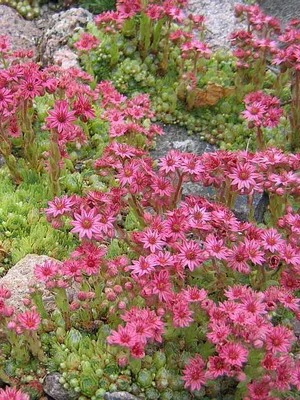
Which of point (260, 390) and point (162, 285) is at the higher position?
point (162, 285)

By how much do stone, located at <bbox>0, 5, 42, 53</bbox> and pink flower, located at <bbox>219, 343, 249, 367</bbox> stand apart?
14.7ft

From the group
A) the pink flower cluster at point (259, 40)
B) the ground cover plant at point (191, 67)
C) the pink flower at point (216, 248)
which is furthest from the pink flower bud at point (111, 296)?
the pink flower cluster at point (259, 40)

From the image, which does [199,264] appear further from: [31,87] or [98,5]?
[98,5]

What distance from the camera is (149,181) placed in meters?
3.91

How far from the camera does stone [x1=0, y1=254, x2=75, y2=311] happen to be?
12.8 ft

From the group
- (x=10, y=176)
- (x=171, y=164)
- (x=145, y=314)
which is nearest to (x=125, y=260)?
(x=145, y=314)

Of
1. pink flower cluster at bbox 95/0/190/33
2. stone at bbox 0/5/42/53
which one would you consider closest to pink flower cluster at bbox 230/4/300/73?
pink flower cluster at bbox 95/0/190/33

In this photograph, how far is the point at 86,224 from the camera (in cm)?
362

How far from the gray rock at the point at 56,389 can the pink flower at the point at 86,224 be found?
86cm

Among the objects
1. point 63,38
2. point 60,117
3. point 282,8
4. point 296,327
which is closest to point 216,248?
point 296,327

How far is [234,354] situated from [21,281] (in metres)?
1.57

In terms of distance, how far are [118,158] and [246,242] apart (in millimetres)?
1150

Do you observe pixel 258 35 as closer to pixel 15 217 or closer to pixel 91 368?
pixel 15 217

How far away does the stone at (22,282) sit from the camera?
3900 millimetres
